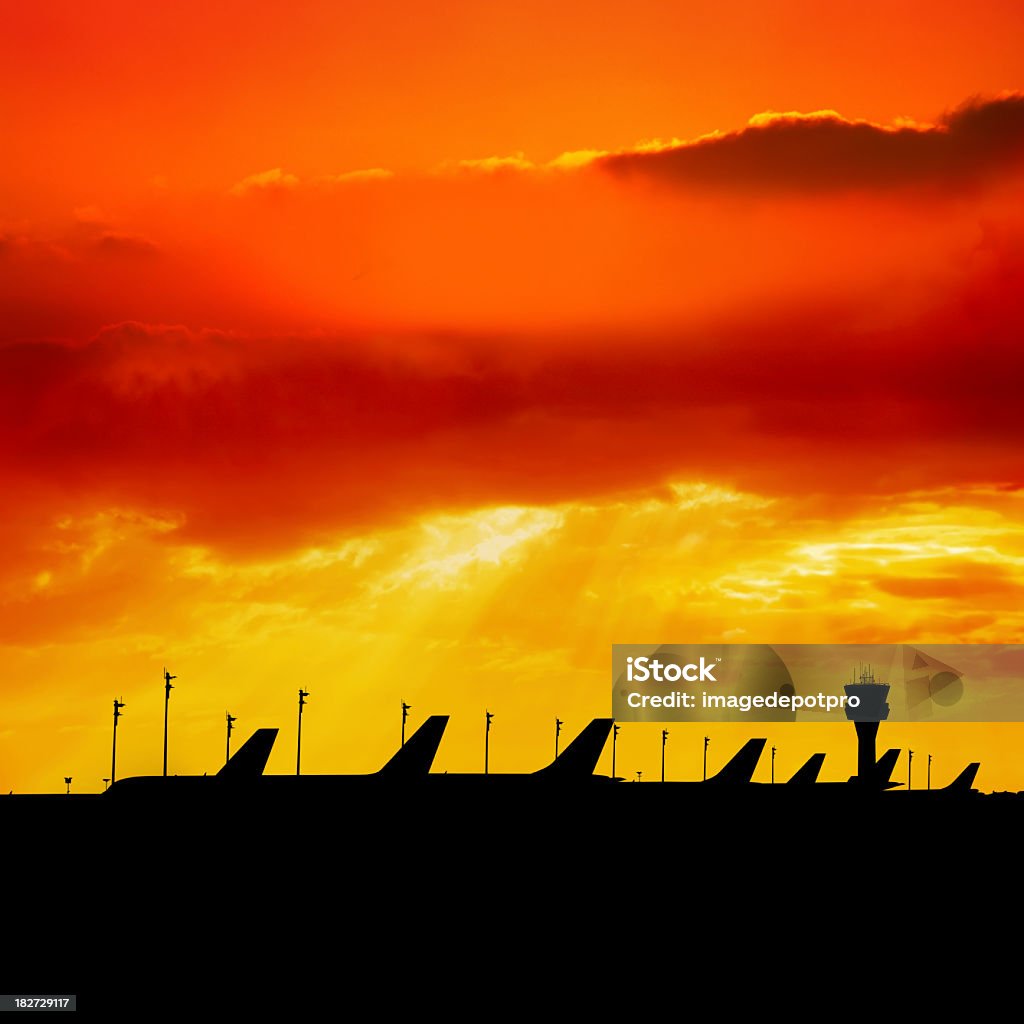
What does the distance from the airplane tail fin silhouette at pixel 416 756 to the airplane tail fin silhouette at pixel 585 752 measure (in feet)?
37.5

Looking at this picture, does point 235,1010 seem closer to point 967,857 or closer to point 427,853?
point 427,853

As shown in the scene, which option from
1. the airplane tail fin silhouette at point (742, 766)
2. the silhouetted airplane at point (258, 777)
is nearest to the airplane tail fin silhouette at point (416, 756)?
the silhouetted airplane at point (258, 777)

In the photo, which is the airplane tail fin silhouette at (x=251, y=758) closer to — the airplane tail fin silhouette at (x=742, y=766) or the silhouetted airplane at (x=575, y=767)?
the silhouetted airplane at (x=575, y=767)

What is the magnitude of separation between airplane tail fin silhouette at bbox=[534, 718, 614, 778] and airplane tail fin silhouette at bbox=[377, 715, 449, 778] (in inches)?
451

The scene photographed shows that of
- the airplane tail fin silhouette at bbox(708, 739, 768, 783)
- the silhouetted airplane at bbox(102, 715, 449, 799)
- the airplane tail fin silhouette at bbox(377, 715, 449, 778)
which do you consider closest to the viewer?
the silhouetted airplane at bbox(102, 715, 449, 799)

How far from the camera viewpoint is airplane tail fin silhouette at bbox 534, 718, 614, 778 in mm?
113000

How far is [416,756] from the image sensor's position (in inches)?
4028

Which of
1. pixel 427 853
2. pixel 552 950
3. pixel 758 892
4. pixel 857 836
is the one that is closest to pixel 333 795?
pixel 427 853

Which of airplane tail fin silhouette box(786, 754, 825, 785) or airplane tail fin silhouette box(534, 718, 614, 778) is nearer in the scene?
airplane tail fin silhouette box(534, 718, 614, 778)

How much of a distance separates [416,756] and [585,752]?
17.5m

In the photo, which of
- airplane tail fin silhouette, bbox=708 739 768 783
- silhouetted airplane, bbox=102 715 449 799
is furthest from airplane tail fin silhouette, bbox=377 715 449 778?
airplane tail fin silhouette, bbox=708 739 768 783

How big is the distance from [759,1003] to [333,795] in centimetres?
3799

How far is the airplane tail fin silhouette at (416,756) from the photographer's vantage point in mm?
101812

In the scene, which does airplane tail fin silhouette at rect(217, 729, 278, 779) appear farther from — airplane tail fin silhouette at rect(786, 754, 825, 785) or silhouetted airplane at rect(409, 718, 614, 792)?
airplane tail fin silhouette at rect(786, 754, 825, 785)
